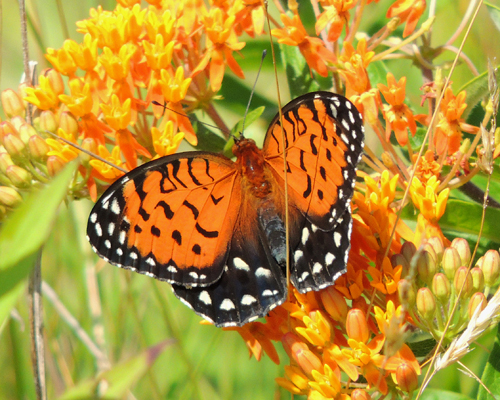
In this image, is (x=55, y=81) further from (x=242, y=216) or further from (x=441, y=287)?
(x=441, y=287)

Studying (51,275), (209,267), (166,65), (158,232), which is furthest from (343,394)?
(51,275)

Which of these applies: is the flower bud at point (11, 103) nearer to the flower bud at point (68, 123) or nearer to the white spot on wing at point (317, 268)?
the flower bud at point (68, 123)

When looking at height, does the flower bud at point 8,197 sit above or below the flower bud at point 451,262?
above

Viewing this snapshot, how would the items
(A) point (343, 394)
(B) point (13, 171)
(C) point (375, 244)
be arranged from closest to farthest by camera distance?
(A) point (343, 394), (C) point (375, 244), (B) point (13, 171)

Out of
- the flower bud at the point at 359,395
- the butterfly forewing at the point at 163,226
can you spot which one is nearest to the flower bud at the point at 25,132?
the butterfly forewing at the point at 163,226

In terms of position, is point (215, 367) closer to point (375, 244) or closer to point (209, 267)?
point (209, 267)

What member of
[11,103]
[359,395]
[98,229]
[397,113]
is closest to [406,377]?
[359,395]
